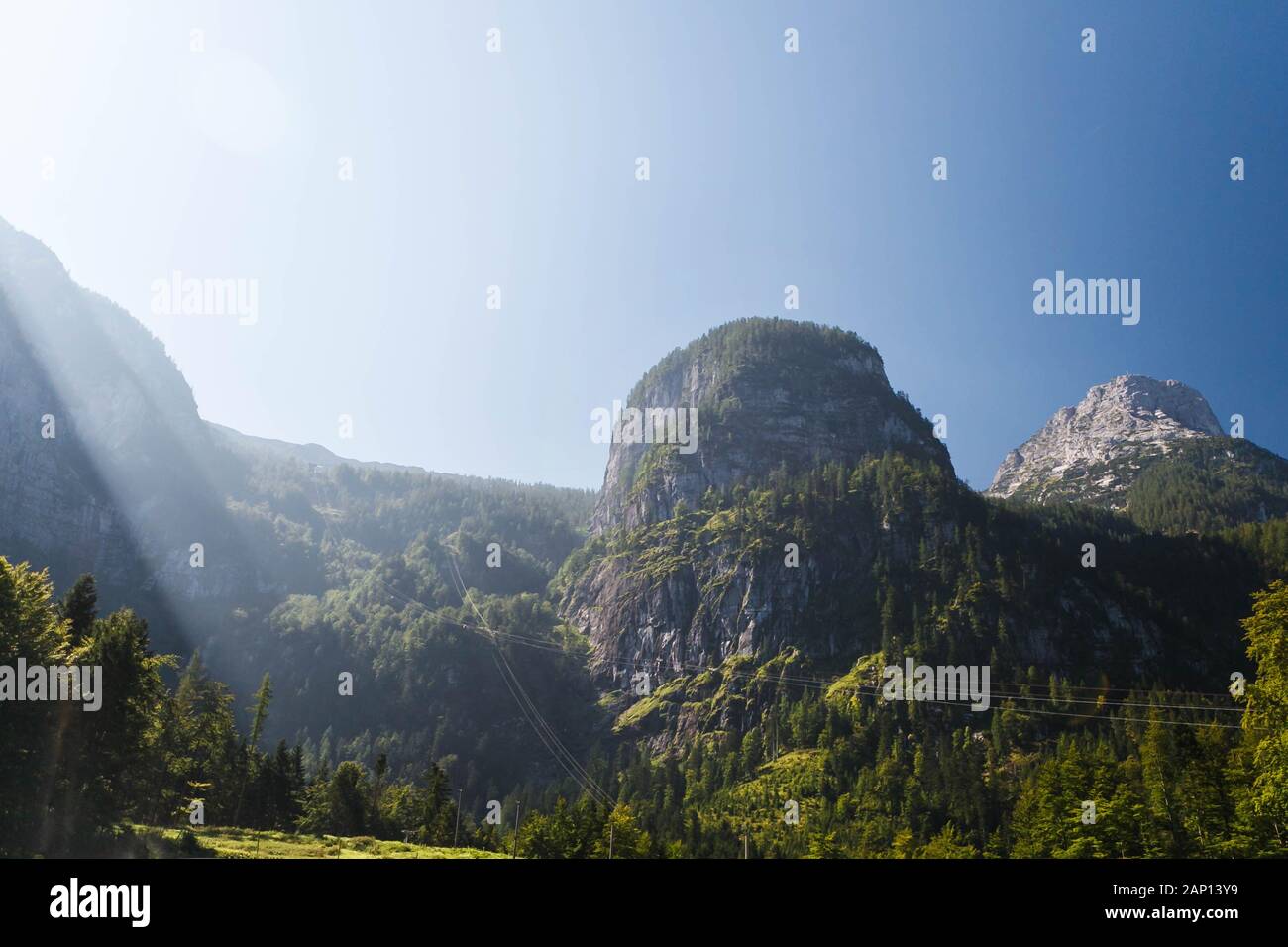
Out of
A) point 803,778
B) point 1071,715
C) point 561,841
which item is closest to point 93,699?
point 561,841

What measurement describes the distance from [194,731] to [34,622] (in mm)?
60088

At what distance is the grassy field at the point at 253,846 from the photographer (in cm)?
5425

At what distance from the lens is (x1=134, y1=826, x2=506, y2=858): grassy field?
5425 cm

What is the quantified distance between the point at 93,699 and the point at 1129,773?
130183 millimetres

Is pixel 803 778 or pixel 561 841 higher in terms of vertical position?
pixel 561 841

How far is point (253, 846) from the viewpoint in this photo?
2409 inches

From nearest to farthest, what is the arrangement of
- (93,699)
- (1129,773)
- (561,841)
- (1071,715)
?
1. (93,699)
2. (561,841)
3. (1129,773)
4. (1071,715)
